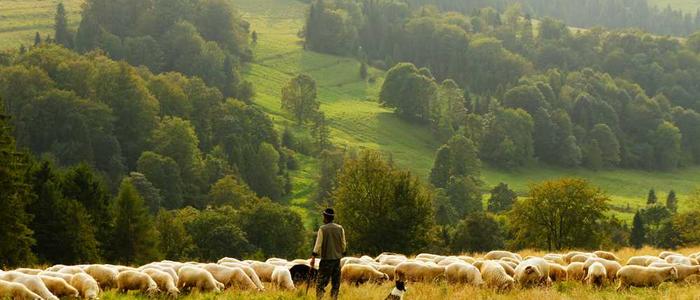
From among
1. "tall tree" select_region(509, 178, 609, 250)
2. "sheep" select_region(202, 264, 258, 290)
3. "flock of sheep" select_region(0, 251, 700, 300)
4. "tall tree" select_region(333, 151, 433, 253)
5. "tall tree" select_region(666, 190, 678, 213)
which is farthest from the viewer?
"tall tree" select_region(666, 190, 678, 213)

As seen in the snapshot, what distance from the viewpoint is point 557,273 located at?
28.9m

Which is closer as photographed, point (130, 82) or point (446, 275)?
point (446, 275)

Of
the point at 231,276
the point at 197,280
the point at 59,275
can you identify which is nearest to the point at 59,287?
the point at 59,275

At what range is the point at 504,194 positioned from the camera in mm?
145250

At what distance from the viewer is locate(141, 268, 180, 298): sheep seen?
24.4m

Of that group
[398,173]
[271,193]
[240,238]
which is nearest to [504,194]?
[271,193]

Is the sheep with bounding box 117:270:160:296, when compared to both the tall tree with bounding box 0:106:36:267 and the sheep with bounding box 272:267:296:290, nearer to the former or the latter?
the sheep with bounding box 272:267:296:290

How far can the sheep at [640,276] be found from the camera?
27.3 meters

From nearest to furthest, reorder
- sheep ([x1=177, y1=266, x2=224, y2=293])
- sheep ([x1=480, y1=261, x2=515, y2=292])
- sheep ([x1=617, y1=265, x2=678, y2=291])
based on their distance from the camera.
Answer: sheep ([x1=177, y1=266, x2=224, y2=293])
sheep ([x1=480, y1=261, x2=515, y2=292])
sheep ([x1=617, y1=265, x2=678, y2=291])

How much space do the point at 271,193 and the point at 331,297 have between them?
126 metres

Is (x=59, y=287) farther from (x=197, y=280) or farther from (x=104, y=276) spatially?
(x=197, y=280)

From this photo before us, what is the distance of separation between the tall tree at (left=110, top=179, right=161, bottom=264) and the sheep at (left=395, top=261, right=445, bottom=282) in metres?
56.0

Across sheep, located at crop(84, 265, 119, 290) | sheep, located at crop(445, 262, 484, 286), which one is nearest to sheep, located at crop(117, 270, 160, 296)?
sheep, located at crop(84, 265, 119, 290)

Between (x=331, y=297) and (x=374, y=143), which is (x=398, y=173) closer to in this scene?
(x=331, y=297)
